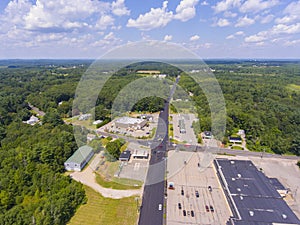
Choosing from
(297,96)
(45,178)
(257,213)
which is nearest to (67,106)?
(45,178)

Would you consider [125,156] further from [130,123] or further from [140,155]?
[130,123]

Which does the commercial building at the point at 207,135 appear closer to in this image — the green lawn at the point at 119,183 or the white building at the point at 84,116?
the green lawn at the point at 119,183

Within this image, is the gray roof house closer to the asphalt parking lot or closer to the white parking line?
the white parking line

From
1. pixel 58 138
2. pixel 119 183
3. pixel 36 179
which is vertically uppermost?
pixel 58 138

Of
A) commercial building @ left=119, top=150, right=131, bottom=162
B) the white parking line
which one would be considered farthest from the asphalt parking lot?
commercial building @ left=119, top=150, right=131, bottom=162

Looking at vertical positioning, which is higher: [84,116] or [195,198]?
[84,116]

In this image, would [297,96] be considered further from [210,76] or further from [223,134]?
[223,134]

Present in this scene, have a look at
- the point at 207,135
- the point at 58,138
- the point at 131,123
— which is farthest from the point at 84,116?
the point at 207,135
